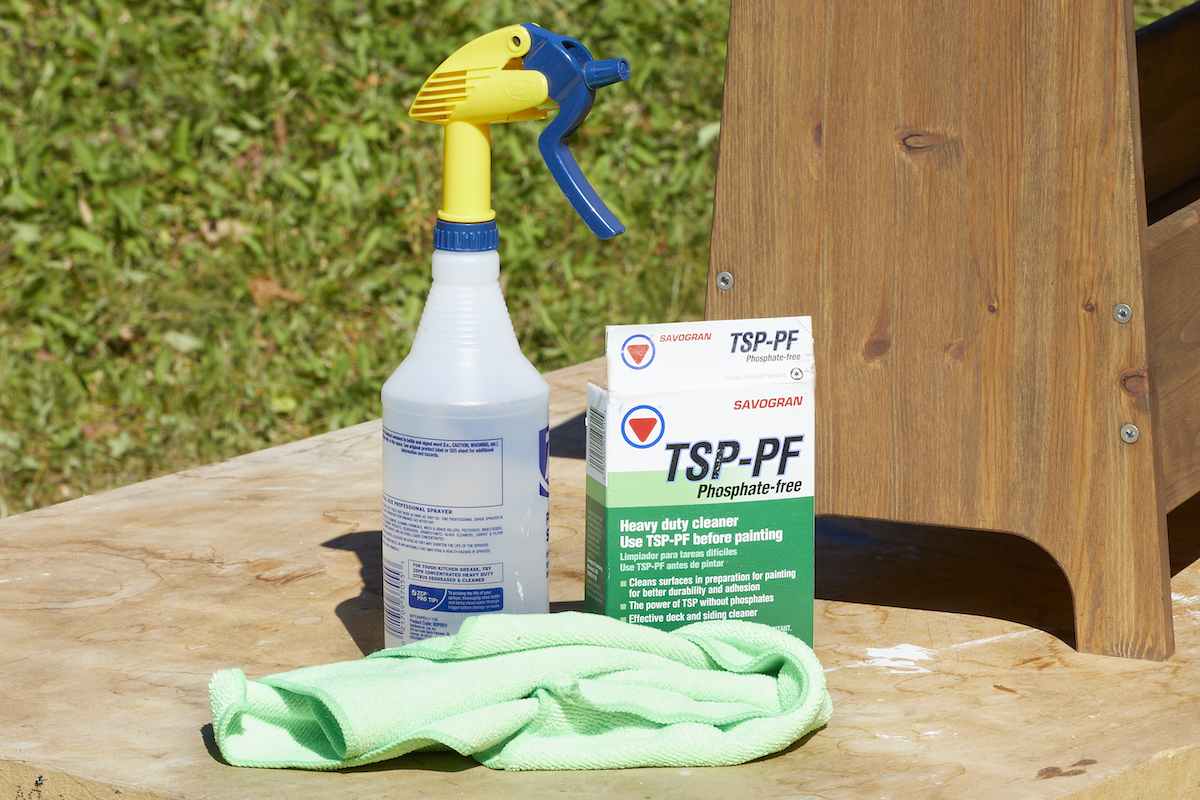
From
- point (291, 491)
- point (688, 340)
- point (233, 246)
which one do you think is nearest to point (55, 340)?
point (233, 246)

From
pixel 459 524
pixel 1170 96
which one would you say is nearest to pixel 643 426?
pixel 459 524

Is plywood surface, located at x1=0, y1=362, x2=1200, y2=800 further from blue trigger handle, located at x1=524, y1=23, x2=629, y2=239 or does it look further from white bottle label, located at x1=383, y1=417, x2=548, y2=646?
blue trigger handle, located at x1=524, y1=23, x2=629, y2=239

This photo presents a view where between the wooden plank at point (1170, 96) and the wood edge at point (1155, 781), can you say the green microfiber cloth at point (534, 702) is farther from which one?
the wooden plank at point (1170, 96)

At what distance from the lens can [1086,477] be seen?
4.48 feet

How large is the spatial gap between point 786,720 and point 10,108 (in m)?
2.79

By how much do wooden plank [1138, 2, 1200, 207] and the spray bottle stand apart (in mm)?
1360

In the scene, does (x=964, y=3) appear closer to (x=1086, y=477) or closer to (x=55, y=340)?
(x=1086, y=477)

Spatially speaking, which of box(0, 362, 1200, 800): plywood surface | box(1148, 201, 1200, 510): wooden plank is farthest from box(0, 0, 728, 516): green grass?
box(1148, 201, 1200, 510): wooden plank

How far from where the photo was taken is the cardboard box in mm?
1224

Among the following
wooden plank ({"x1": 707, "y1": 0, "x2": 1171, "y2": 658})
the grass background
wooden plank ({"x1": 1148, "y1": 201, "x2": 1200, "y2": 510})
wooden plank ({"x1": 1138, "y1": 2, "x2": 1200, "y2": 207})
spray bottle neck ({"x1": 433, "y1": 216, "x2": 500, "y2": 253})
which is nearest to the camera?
spray bottle neck ({"x1": 433, "y1": 216, "x2": 500, "y2": 253})

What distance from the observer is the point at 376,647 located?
1.36 metres

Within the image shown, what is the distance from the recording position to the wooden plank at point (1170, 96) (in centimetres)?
221

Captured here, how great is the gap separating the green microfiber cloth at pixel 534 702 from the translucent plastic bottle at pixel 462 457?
2.2 inches

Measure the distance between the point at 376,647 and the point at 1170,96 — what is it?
1.68m
